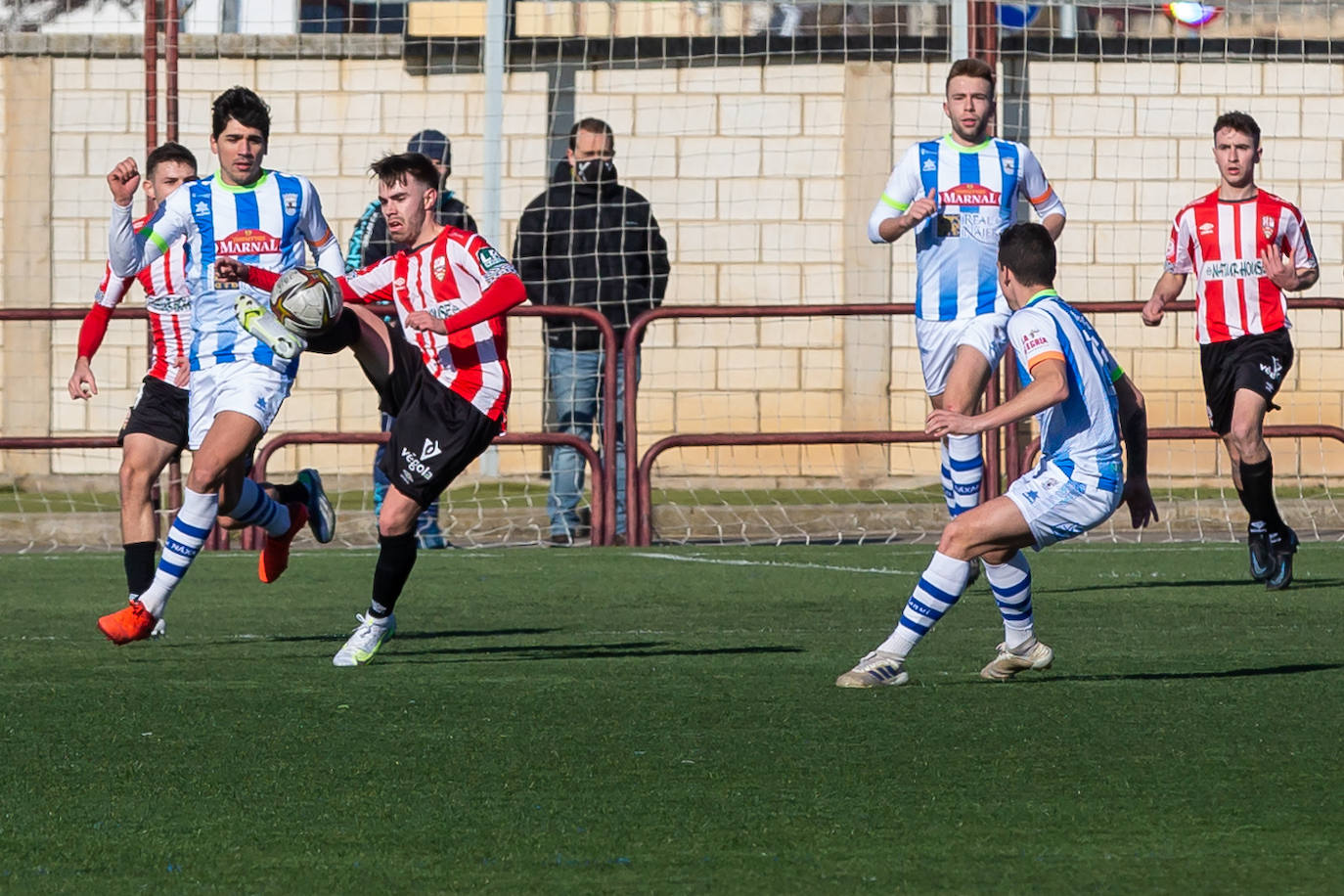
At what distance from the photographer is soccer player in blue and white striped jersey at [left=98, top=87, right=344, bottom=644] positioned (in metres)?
7.27

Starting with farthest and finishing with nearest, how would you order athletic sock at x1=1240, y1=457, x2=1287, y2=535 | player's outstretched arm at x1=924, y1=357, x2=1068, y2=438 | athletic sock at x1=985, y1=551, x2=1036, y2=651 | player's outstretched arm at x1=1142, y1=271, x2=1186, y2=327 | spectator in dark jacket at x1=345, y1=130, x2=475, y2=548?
spectator in dark jacket at x1=345, y1=130, x2=475, y2=548, player's outstretched arm at x1=1142, y1=271, x2=1186, y2=327, athletic sock at x1=1240, y1=457, x2=1287, y2=535, athletic sock at x1=985, y1=551, x2=1036, y2=651, player's outstretched arm at x1=924, y1=357, x2=1068, y2=438

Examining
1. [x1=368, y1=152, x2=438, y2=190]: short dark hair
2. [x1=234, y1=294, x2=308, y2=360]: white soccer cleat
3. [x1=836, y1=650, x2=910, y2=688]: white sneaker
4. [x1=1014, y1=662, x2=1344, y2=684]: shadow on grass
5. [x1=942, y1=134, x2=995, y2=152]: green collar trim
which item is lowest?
[x1=1014, y1=662, x2=1344, y2=684]: shadow on grass

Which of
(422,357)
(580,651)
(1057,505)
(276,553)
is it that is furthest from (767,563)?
(1057,505)

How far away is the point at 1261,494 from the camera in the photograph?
9188 mm

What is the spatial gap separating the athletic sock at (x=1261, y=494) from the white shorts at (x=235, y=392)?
13.4ft

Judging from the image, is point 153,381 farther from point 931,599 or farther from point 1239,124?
point 1239,124

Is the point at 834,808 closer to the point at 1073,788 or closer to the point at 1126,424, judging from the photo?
the point at 1073,788

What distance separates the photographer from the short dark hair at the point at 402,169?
21.9 feet

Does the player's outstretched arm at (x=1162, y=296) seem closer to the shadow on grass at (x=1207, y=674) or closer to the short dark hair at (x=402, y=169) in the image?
the shadow on grass at (x=1207, y=674)

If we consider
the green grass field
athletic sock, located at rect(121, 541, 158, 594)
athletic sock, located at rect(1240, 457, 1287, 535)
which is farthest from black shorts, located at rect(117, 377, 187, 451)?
athletic sock, located at rect(1240, 457, 1287, 535)

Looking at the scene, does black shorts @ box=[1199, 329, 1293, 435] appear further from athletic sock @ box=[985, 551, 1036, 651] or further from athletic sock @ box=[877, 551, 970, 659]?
athletic sock @ box=[877, 551, 970, 659]

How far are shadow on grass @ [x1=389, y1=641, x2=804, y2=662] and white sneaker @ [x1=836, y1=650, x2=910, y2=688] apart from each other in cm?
93

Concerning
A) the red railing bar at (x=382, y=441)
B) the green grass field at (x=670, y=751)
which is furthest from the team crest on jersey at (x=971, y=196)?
the red railing bar at (x=382, y=441)

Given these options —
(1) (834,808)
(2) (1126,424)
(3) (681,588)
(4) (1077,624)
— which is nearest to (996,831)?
(1) (834,808)
